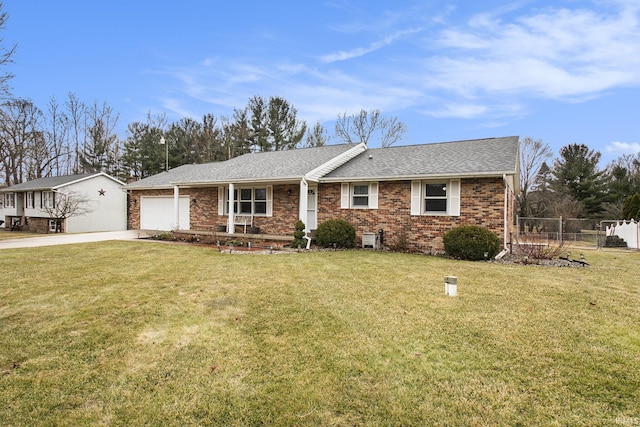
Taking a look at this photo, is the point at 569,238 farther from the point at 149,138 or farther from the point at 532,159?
the point at 149,138

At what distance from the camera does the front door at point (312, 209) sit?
1417 cm

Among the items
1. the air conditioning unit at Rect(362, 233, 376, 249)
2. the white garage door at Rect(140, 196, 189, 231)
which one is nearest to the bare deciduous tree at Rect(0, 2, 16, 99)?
the white garage door at Rect(140, 196, 189, 231)

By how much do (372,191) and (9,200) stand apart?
30977mm

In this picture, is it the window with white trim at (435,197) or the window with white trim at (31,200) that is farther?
the window with white trim at (31,200)

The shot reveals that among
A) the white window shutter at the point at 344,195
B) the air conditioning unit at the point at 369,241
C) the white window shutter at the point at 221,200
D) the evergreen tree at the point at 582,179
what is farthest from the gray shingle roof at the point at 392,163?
the evergreen tree at the point at 582,179

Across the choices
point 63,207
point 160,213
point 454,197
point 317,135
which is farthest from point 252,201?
point 317,135

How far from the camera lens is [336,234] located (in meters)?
12.3

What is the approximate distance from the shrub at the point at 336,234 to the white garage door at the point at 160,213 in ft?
30.7

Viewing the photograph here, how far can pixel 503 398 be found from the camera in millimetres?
2809

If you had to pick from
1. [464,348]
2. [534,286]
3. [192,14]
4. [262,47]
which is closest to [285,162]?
[262,47]

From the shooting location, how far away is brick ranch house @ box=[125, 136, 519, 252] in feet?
36.9

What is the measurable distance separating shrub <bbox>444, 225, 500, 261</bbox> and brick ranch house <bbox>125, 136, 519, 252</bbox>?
3.11 feet

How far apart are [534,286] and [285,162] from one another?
474 inches

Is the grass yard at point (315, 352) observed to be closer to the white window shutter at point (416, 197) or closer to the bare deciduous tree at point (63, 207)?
the white window shutter at point (416, 197)
